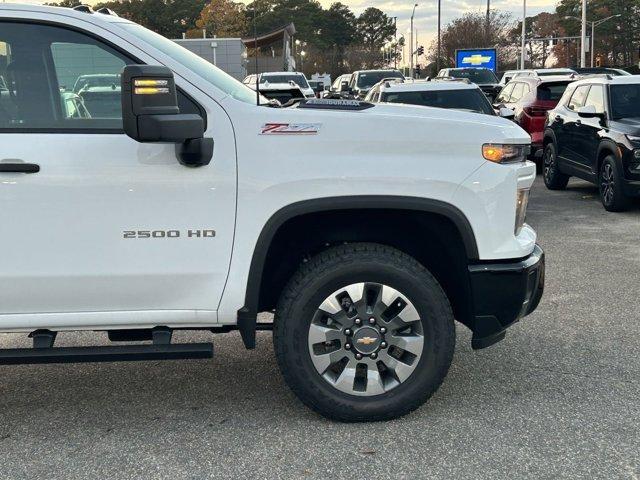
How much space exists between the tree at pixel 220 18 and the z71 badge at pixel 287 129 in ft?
119

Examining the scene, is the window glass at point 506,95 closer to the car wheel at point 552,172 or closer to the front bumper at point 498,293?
the car wheel at point 552,172

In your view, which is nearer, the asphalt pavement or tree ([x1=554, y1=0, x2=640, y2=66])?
the asphalt pavement

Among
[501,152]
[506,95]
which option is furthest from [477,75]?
[501,152]

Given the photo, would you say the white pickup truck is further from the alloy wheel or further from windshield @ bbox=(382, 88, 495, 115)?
windshield @ bbox=(382, 88, 495, 115)

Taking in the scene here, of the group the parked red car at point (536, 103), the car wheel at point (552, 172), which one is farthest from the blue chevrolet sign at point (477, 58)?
the car wheel at point (552, 172)

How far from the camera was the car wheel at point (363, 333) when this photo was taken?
11.7 feet

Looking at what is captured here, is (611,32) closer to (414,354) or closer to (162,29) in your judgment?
(162,29)

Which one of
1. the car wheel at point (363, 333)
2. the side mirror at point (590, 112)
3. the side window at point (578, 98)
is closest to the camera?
the car wheel at point (363, 333)

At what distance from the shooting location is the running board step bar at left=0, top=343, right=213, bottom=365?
11.5 feet

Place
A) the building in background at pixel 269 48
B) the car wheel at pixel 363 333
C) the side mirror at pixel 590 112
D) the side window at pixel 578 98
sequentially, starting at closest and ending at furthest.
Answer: the car wheel at pixel 363 333 < the building in background at pixel 269 48 < the side mirror at pixel 590 112 < the side window at pixel 578 98

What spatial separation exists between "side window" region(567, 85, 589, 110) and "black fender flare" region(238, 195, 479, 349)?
8.33m

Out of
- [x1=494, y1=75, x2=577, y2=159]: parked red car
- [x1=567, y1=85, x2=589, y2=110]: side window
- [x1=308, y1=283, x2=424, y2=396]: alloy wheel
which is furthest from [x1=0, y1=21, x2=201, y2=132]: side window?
[x1=494, y1=75, x2=577, y2=159]: parked red car

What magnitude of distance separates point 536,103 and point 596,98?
2.82 meters

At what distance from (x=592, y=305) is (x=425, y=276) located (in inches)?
106
